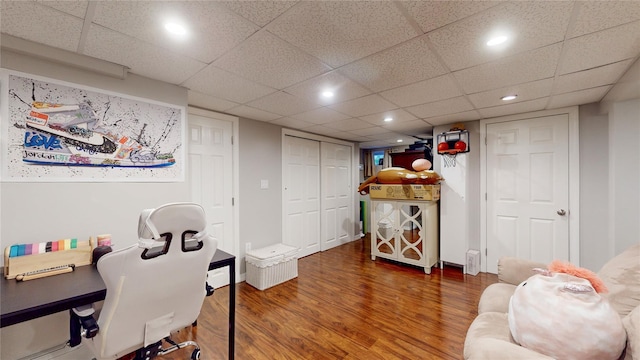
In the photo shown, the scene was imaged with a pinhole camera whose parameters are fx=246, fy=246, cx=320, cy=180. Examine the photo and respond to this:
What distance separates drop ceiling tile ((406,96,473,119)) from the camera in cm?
265

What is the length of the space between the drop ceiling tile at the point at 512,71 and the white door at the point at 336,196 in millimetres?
2708

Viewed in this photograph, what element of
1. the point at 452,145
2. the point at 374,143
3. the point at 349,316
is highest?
the point at 374,143

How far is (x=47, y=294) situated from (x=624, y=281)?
2814 millimetres

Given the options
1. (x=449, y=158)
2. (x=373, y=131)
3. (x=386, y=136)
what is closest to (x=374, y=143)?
(x=386, y=136)

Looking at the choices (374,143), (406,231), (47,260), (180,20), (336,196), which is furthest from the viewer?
(374,143)

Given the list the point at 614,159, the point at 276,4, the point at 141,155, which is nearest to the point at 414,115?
the point at 614,159

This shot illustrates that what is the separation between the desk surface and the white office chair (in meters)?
0.09

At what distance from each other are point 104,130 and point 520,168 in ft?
14.5

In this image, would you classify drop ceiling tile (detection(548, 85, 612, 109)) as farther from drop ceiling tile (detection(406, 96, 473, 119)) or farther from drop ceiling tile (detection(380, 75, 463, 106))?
drop ceiling tile (detection(380, 75, 463, 106))

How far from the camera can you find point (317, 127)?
3879 mm

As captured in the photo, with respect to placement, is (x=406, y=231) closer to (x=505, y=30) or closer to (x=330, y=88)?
(x=330, y=88)

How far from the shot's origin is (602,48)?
1.58 metres

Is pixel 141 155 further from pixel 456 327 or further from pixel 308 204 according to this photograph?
pixel 456 327

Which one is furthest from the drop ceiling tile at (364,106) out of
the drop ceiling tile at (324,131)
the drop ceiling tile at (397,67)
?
the drop ceiling tile at (324,131)
